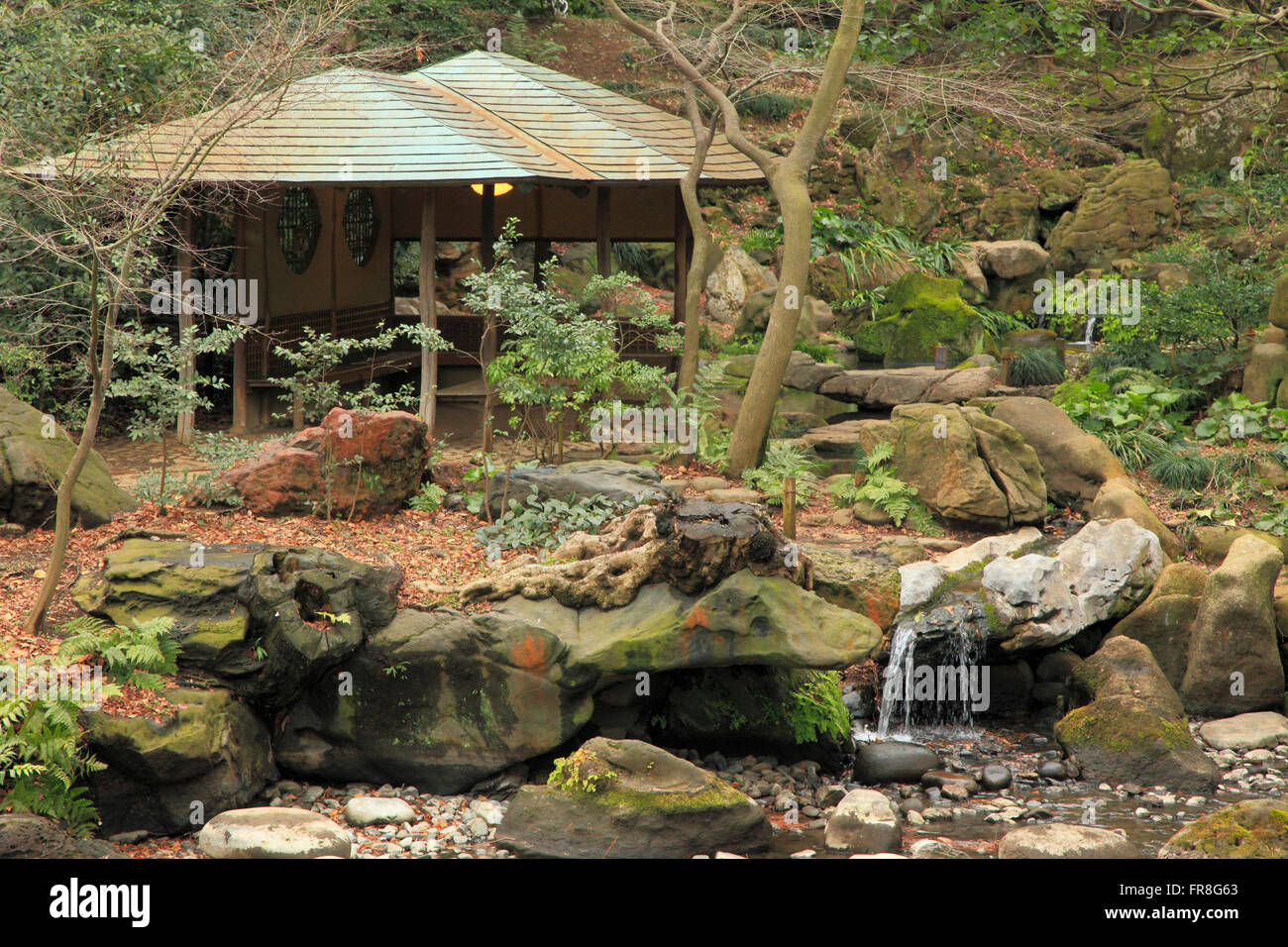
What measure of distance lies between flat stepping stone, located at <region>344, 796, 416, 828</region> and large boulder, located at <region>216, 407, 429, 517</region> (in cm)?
334

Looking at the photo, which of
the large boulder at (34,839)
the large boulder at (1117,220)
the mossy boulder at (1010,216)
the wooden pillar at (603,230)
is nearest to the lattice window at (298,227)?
the wooden pillar at (603,230)

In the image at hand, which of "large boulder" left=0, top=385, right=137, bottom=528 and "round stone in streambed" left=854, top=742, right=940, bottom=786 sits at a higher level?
"large boulder" left=0, top=385, right=137, bottom=528

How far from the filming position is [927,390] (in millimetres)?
14312

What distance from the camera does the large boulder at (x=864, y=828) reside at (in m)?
7.45

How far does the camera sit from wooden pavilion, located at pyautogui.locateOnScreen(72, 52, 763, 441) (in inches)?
518

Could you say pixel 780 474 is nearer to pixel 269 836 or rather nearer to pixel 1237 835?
pixel 1237 835

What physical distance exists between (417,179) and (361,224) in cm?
411

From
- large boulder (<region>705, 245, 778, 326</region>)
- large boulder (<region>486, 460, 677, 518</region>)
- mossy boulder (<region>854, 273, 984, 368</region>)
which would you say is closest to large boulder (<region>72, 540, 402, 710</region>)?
large boulder (<region>486, 460, 677, 518</region>)

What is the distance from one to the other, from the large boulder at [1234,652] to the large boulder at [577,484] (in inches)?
185

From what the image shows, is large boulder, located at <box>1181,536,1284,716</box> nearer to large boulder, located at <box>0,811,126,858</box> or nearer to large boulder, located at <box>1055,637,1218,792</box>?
large boulder, located at <box>1055,637,1218,792</box>

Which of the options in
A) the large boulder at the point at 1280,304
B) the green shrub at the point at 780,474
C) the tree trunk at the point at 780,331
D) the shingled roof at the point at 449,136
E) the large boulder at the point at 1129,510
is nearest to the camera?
the large boulder at the point at 1129,510

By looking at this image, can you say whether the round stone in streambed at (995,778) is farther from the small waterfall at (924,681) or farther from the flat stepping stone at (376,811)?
the flat stepping stone at (376,811)

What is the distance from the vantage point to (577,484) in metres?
10.8
